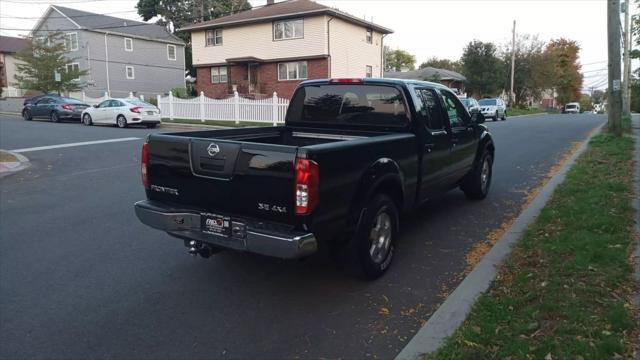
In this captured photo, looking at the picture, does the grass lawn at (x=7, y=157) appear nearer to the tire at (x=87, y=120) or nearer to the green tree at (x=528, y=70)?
the tire at (x=87, y=120)

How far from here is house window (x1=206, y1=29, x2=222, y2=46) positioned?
36.5 meters

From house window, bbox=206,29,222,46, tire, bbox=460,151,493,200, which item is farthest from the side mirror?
Result: house window, bbox=206,29,222,46

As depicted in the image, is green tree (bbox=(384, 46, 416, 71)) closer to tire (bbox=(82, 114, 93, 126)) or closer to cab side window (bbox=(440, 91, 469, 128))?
tire (bbox=(82, 114, 93, 126))

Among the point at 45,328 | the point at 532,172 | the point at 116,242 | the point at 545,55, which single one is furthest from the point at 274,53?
the point at 545,55

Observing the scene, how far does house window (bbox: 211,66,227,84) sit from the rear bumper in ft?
110

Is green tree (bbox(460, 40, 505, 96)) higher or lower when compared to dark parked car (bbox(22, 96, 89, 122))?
higher

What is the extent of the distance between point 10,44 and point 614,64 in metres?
62.3

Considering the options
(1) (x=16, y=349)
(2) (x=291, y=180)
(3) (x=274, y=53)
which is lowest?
(1) (x=16, y=349)

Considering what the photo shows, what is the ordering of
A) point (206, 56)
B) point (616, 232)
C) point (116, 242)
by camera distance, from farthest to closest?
point (206, 56), point (116, 242), point (616, 232)

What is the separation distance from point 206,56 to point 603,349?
121ft

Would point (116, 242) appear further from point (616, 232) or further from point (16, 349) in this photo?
point (616, 232)

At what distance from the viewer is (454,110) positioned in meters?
6.89

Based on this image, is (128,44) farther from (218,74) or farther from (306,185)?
(306,185)

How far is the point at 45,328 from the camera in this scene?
3.85 metres
